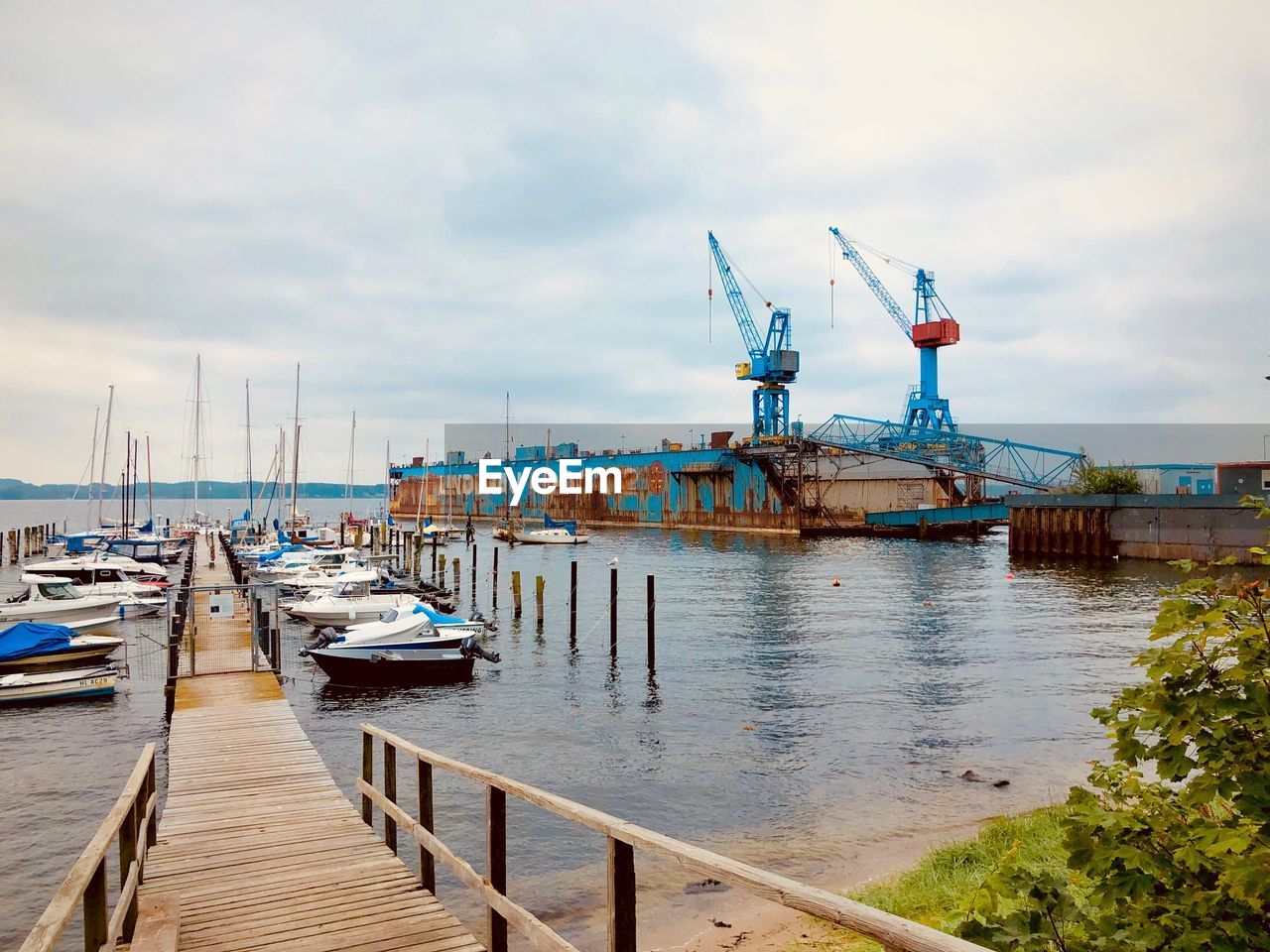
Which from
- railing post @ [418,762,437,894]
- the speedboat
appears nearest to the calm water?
railing post @ [418,762,437,894]

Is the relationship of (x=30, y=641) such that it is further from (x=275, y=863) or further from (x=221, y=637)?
(x=275, y=863)

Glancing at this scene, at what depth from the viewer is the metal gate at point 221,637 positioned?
23.5 metres

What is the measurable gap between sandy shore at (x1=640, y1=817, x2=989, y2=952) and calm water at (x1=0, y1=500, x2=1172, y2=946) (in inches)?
10.5

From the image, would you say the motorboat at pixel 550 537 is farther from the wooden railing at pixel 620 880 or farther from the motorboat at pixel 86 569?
the wooden railing at pixel 620 880

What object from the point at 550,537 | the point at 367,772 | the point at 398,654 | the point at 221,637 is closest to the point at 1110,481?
the point at 550,537

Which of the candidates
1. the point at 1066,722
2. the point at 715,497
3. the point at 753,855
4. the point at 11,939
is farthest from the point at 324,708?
the point at 715,497

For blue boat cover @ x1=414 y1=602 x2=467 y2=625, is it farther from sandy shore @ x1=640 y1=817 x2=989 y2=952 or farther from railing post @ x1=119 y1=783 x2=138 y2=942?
railing post @ x1=119 y1=783 x2=138 y2=942

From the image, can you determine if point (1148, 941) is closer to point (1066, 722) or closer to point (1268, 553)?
point (1268, 553)

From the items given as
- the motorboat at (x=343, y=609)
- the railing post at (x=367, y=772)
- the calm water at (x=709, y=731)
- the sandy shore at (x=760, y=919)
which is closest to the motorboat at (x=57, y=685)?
the calm water at (x=709, y=731)

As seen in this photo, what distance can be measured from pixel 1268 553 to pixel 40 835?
19.8 m

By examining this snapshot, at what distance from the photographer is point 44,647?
29172mm

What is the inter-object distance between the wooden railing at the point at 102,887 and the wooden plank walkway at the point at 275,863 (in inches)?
21.7

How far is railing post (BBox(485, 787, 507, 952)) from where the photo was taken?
7848mm

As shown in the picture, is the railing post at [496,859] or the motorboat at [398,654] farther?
the motorboat at [398,654]
